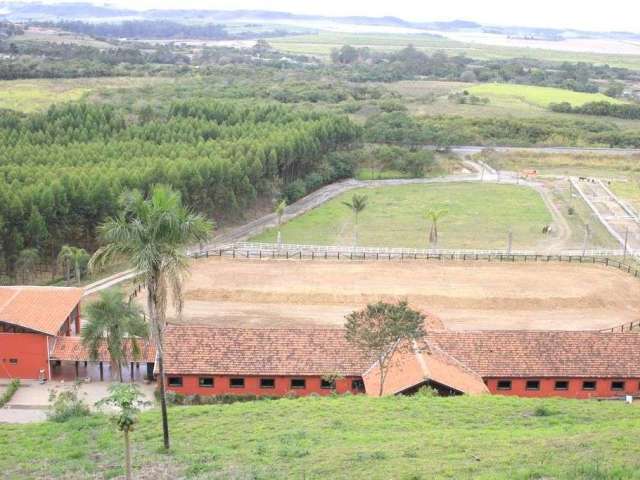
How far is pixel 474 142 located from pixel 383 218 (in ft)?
135

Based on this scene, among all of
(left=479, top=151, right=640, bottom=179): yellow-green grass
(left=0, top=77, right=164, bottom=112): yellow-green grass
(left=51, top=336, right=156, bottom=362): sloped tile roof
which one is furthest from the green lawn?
(left=0, top=77, right=164, bottom=112): yellow-green grass

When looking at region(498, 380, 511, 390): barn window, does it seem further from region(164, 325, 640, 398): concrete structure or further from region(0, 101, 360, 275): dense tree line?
region(0, 101, 360, 275): dense tree line

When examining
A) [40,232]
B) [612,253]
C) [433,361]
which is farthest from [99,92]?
[433,361]

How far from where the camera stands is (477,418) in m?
26.0

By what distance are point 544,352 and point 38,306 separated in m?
21.2

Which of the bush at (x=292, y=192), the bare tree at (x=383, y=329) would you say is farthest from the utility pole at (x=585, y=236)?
the bare tree at (x=383, y=329)

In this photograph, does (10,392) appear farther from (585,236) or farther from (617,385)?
(585,236)

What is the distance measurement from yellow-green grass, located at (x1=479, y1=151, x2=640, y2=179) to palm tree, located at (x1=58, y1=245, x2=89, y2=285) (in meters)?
56.5

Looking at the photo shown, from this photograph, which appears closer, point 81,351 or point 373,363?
point 373,363

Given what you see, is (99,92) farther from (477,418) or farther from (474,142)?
(477,418)

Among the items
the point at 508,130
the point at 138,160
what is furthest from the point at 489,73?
the point at 138,160

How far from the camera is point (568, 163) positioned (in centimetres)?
9812

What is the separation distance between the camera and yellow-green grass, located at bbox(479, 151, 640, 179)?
308 ft

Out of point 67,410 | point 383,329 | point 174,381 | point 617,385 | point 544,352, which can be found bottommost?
point 617,385
